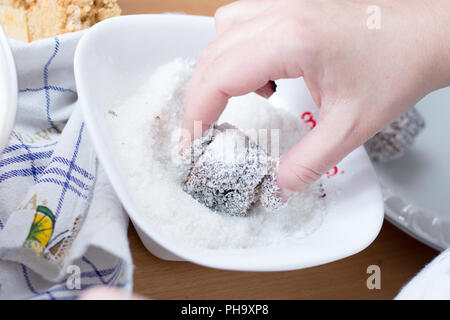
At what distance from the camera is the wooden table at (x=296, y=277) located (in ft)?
1.39

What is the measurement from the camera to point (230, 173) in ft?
1.32

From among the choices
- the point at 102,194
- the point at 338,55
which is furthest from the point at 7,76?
the point at 338,55

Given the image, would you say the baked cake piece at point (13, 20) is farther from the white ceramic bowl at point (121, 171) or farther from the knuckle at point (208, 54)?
the knuckle at point (208, 54)

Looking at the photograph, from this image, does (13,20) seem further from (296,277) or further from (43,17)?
(296,277)

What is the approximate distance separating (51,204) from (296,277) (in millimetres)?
251

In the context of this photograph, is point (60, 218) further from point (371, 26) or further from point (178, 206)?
point (371, 26)

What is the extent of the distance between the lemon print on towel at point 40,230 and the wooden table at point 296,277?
0.08m

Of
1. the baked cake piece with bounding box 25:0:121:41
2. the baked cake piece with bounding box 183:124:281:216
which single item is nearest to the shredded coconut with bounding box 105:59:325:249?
the baked cake piece with bounding box 183:124:281:216

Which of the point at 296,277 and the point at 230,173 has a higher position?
the point at 230,173

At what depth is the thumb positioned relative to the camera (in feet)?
1.24

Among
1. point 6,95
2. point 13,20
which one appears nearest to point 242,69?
point 6,95

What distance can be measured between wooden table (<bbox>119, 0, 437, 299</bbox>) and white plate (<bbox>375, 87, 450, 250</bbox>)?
3 centimetres

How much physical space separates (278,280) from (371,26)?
258mm

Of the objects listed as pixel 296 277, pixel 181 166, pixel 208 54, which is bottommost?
pixel 296 277
